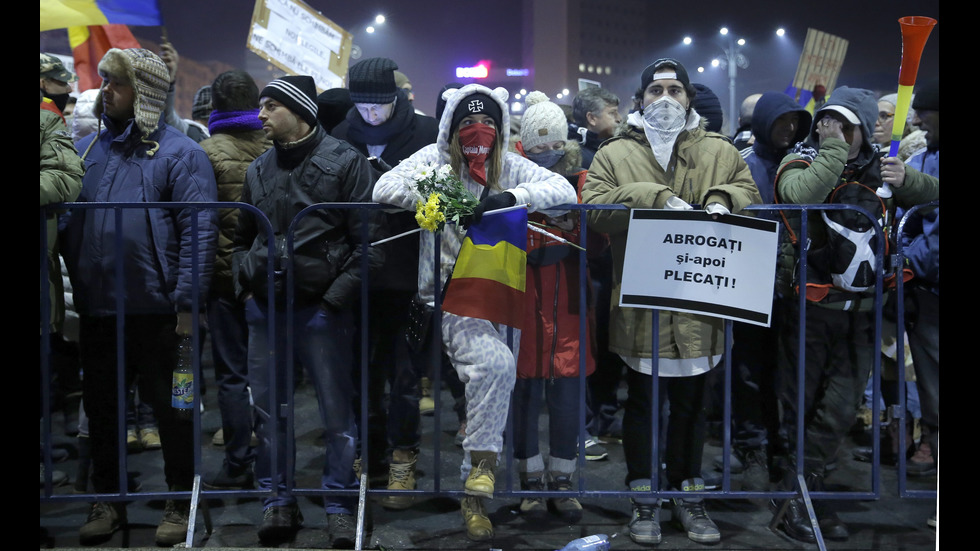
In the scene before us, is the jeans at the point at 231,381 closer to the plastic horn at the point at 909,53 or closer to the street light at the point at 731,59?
the plastic horn at the point at 909,53

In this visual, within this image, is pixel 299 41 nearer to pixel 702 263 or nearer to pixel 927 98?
pixel 702 263

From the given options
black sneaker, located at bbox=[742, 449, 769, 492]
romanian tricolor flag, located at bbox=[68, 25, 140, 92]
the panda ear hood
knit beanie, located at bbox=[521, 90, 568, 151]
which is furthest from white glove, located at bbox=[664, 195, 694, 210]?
romanian tricolor flag, located at bbox=[68, 25, 140, 92]

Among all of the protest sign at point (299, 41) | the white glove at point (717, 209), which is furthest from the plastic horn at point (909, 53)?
the protest sign at point (299, 41)

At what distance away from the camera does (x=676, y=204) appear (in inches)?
160

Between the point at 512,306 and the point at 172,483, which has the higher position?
the point at 512,306

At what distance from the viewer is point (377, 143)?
200 inches

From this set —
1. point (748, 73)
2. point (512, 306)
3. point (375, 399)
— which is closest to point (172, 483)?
point (375, 399)

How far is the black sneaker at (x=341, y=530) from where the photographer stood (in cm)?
409

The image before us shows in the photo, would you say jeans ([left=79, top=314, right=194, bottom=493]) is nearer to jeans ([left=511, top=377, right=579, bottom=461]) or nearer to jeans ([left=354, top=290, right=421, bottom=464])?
jeans ([left=354, top=290, right=421, bottom=464])

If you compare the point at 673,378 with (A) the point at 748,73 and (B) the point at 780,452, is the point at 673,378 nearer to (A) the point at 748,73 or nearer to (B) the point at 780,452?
(B) the point at 780,452

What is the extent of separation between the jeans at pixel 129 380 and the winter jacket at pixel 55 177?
0.23m

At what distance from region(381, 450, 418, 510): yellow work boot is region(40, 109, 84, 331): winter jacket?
74.1 inches

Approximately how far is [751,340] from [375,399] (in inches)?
87.2

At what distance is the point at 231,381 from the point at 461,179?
6.30ft
